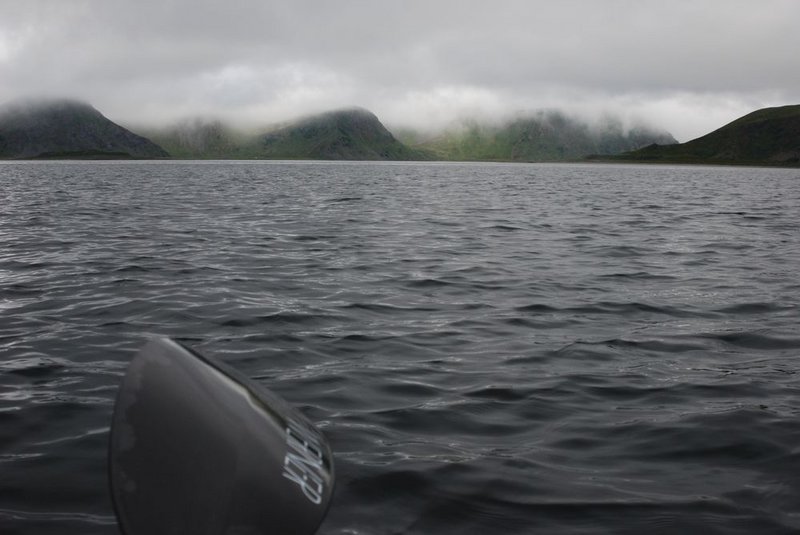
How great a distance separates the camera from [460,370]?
8.76 metres

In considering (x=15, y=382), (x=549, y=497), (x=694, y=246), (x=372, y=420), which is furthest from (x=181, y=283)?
(x=694, y=246)

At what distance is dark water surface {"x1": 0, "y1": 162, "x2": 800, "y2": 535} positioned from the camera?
5.39m

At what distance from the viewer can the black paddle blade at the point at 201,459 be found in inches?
134

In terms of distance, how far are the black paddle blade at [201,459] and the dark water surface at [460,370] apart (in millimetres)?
1325

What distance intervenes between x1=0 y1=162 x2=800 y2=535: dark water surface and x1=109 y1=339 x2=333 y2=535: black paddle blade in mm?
1325

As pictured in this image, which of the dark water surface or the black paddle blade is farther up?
the black paddle blade

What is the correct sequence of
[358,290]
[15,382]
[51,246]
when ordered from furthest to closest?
1. [51,246]
2. [358,290]
3. [15,382]

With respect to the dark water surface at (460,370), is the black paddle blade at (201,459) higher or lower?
higher

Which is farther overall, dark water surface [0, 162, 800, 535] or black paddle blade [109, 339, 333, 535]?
dark water surface [0, 162, 800, 535]

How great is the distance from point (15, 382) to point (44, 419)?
1427 mm

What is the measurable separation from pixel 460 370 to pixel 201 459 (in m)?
5.52

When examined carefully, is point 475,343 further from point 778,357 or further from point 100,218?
point 100,218

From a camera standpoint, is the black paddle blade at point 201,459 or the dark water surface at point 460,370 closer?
the black paddle blade at point 201,459

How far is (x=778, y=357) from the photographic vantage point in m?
9.25
